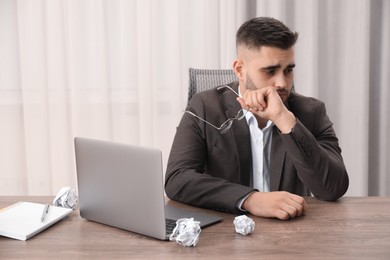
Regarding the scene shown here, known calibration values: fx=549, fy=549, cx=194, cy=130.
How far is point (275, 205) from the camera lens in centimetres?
145

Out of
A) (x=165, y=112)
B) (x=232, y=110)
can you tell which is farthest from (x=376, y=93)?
(x=232, y=110)

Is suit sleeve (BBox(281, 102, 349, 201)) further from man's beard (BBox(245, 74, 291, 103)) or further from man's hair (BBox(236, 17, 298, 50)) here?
man's hair (BBox(236, 17, 298, 50))

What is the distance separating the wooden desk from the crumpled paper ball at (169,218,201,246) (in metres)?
0.01

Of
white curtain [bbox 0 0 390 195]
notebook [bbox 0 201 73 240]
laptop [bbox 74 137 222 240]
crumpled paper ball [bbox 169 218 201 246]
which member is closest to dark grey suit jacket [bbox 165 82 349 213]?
laptop [bbox 74 137 222 240]

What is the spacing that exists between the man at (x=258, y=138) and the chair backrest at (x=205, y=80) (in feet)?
0.24

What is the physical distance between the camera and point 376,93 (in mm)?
3158

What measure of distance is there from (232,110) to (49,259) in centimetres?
94

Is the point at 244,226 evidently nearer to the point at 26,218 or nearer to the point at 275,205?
the point at 275,205

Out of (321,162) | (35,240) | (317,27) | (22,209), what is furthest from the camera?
(317,27)

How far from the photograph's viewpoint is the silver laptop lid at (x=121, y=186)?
4.20ft

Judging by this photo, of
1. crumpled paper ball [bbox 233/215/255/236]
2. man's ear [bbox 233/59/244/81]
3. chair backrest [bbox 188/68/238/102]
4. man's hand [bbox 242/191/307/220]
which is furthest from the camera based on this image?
chair backrest [bbox 188/68/238/102]

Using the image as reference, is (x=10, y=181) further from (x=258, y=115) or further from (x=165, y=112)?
(x=258, y=115)

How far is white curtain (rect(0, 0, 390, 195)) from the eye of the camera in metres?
3.01

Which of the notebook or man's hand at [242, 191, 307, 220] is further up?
A: man's hand at [242, 191, 307, 220]
